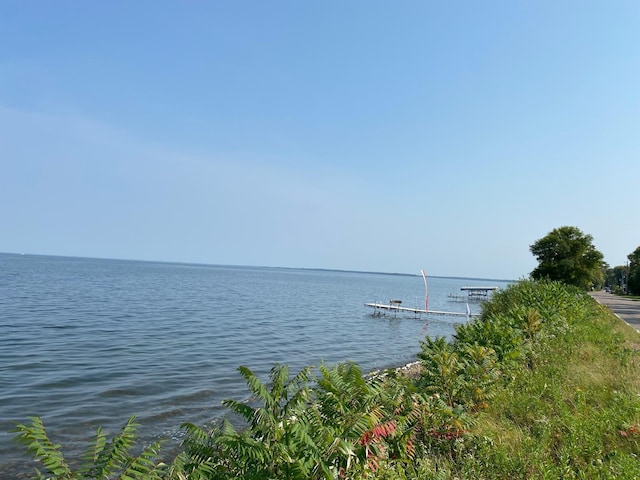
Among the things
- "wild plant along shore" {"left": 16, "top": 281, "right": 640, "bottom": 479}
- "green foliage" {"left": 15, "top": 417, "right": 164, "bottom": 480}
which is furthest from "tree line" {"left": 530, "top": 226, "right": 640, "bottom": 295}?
"green foliage" {"left": 15, "top": 417, "right": 164, "bottom": 480}

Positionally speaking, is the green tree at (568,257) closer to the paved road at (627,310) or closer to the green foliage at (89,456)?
the paved road at (627,310)

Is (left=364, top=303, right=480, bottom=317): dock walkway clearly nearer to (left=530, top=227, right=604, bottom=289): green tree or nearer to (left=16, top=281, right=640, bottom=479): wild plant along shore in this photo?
(left=530, top=227, right=604, bottom=289): green tree

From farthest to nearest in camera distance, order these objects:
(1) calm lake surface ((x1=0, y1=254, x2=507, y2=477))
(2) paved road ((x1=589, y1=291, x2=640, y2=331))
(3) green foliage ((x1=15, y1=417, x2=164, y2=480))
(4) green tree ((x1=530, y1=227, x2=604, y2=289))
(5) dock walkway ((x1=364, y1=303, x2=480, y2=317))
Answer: (4) green tree ((x1=530, y1=227, x2=604, y2=289)), (5) dock walkway ((x1=364, y1=303, x2=480, y2=317)), (2) paved road ((x1=589, y1=291, x2=640, y2=331)), (1) calm lake surface ((x1=0, y1=254, x2=507, y2=477)), (3) green foliage ((x1=15, y1=417, x2=164, y2=480))

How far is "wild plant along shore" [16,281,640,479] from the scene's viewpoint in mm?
3754

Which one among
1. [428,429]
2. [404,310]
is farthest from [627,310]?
[428,429]

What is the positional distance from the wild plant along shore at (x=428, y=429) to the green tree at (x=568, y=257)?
1895 inches

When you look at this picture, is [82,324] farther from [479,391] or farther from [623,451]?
[623,451]

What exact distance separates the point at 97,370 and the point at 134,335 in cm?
776

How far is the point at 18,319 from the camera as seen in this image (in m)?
26.0

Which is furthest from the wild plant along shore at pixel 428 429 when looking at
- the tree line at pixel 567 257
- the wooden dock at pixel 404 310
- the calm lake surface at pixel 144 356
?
the tree line at pixel 567 257

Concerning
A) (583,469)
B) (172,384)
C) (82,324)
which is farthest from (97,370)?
(583,469)

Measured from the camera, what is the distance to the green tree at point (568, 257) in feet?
173

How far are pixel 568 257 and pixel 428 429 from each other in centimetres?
5672

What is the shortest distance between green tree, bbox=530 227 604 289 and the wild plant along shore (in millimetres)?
48145
